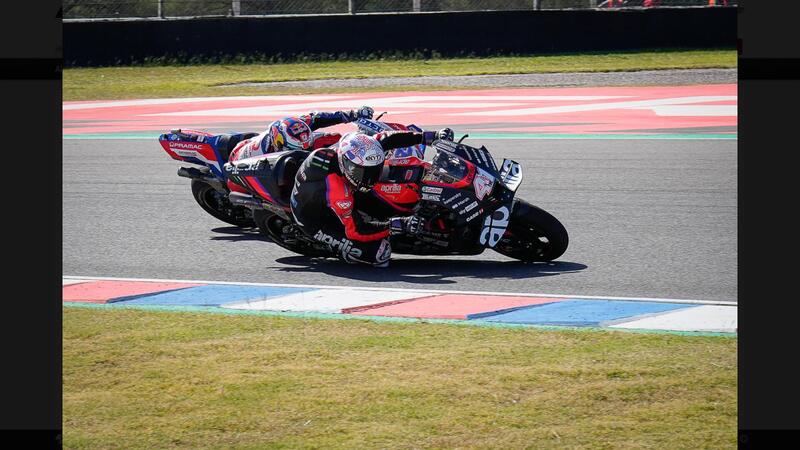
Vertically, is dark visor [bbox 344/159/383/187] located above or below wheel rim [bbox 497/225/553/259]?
above

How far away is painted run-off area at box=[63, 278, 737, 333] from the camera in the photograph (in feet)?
20.4

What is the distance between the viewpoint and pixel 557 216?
991 cm

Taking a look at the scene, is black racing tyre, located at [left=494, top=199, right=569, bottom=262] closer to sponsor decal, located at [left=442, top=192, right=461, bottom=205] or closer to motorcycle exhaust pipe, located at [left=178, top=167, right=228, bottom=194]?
sponsor decal, located at [left=442, top=192, right=461, bottom=205]

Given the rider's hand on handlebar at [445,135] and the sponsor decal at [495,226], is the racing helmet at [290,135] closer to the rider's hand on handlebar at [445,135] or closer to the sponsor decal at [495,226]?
the rider's hand on handlebar at [445,135]

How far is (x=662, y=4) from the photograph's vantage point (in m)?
23.4

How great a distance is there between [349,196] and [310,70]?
54.7 ft

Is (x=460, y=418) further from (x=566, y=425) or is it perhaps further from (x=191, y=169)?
(x=191, y=169)

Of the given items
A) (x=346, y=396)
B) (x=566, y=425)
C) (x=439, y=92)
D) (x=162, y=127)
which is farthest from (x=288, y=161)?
(x=439, y=92)

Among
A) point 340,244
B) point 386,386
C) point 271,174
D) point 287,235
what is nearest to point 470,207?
point 340,244

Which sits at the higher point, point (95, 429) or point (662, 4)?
point (662, 4)

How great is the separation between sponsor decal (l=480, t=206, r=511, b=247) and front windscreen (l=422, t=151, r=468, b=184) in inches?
15.2

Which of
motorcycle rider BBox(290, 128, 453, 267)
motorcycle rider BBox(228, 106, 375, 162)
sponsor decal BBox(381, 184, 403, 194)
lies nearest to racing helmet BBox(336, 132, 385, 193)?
motorcycle rider BBox(290, 128, 453, 267)

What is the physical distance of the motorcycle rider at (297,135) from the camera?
29.7 feet
